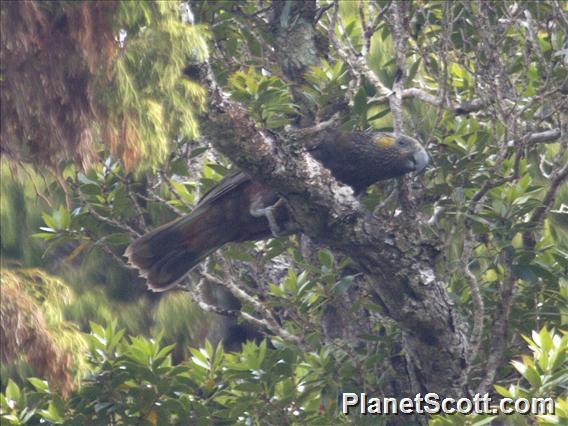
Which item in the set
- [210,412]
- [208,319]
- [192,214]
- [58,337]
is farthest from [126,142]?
[208,319]

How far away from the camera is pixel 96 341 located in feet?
13.0

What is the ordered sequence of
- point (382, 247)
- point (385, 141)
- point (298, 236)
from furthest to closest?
point (298, 236) < point (385, 141) < point (382, 247)

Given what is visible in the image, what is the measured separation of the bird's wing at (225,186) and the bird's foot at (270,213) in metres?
0.12

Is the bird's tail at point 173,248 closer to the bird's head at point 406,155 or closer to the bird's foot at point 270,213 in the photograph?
the bird's foot at point 270,213

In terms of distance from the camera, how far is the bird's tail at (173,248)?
404 centimetres

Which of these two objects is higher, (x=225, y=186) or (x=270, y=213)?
(x=225, y=186)

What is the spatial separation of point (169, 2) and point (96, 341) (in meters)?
1.76

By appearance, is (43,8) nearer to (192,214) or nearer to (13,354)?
(13,354)

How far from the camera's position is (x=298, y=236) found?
14.4ft

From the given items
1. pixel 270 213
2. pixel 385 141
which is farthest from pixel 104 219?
pixel 385 141

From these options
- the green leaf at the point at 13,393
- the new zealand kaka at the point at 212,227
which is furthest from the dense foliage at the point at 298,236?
the new zealand kaka at the point at 212,227

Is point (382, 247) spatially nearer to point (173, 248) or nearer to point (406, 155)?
point (406, 155)

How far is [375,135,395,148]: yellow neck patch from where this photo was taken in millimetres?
4051

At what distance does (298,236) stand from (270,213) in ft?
1.82
